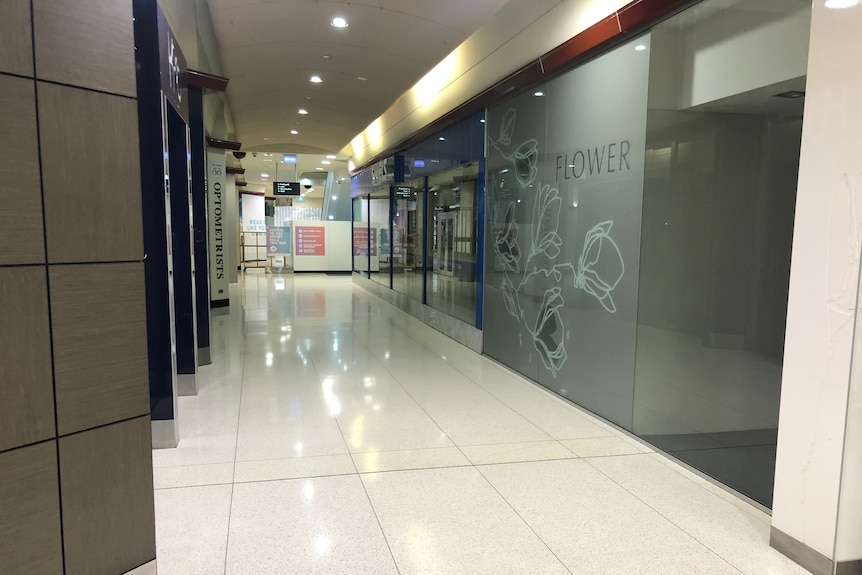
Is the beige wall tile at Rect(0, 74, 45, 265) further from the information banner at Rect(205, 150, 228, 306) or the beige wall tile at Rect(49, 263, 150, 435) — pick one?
the information banner at Rect(205, 150, 228, 306)

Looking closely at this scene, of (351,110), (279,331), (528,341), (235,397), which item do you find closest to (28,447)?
(235,397)

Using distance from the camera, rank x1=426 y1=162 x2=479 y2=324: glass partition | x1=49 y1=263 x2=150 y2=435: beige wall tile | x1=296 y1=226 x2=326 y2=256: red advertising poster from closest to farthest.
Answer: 1. x1=49 y1=263 x2=150 y2=435: beige wall tile
2. x1=426 y1=162 x2=479 y2=324: glass partition
3. x1=296 y1=226 x2=326 y2=256: red advertising poster

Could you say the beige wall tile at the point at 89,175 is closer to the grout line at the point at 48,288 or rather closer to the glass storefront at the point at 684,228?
the grout line at the point at 48,288

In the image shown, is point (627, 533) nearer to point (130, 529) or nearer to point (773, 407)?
point (773, 407)

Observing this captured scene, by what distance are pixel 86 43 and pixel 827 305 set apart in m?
3.26

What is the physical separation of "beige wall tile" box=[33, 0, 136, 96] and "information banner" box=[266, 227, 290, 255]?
19828 mm

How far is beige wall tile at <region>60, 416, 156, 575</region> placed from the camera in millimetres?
2020

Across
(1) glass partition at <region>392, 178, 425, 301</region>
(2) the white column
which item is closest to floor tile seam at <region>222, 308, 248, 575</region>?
(2) the white column

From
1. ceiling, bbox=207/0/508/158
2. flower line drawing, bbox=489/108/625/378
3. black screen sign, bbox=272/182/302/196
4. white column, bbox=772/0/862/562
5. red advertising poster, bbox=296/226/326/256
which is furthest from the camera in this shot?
black screen sign, bbox=272/182/302/196

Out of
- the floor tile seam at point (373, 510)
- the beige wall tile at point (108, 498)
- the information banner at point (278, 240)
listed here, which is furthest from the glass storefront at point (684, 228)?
the information banner at point (278, 240)

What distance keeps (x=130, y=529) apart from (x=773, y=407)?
11.7 feet

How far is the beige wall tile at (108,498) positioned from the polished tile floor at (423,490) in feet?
1.13

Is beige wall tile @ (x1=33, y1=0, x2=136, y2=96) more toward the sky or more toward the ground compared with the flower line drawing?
more toward the sky

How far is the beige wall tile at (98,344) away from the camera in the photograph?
77.8 inches
